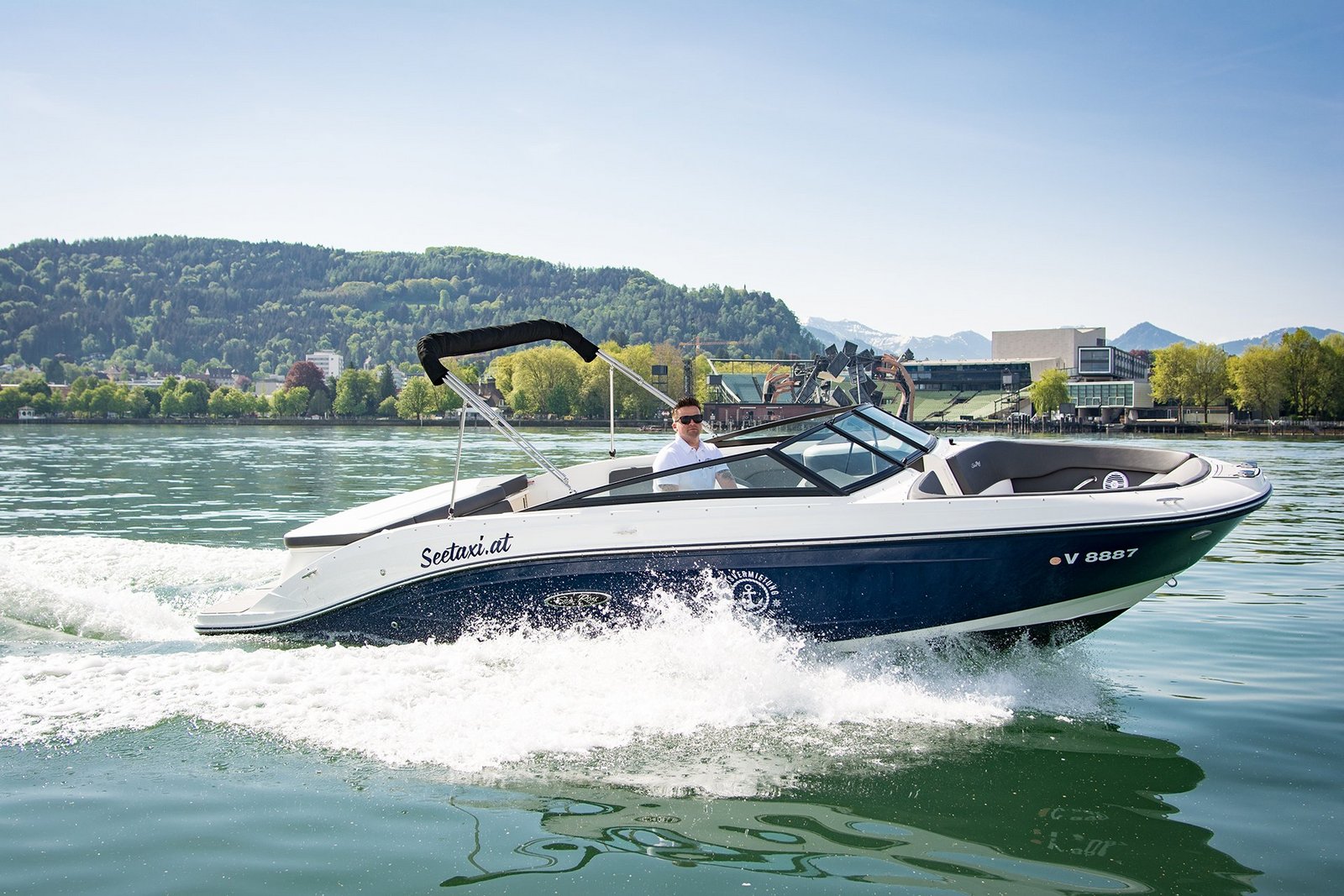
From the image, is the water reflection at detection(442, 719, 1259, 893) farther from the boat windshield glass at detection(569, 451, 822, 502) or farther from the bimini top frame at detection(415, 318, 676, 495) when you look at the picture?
the bimini top frame at detection(415, 318, 676, 495)

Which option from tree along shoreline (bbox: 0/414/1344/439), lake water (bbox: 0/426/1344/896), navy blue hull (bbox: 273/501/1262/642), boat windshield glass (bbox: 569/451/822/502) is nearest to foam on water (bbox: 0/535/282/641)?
lake water (bbox: 0/426/1344/896)

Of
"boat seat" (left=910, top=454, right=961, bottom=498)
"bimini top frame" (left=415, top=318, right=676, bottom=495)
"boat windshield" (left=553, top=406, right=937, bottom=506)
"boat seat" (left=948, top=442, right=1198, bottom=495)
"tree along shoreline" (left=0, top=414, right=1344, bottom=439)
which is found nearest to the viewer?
"boat seat" (left=910, top=454, right=961, bottom=498)

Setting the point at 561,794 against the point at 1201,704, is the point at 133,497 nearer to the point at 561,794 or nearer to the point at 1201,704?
the point at 561,794

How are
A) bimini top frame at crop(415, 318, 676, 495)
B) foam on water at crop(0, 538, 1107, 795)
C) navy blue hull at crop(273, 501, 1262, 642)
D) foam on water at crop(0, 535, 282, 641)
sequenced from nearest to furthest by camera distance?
foam on water at crop(0, 538, 1107, 795) → navy blue hull at crop(273, 501, 1262, 642) → bimini top frame at crop(415, 318, 676, 495) → foam on water at crop(0, 535, 282, 641)

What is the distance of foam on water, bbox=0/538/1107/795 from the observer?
489 centimetres

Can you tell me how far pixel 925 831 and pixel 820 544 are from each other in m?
1.98

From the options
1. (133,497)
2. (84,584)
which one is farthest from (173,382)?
(84,584)

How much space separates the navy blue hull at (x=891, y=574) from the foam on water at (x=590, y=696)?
15 cm

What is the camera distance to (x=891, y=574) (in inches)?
228

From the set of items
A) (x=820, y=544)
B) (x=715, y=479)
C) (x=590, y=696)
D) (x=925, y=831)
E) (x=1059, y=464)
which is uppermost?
(x=1059, y=464)

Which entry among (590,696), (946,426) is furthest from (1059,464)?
(946,426)

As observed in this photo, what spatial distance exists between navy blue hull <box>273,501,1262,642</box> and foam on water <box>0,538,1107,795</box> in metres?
0.15

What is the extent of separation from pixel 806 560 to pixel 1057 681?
1.79m

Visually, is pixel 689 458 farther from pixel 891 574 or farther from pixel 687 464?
pixel 891 574
